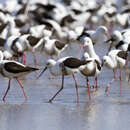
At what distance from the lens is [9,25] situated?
17.8m

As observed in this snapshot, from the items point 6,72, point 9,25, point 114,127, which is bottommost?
point 114,127

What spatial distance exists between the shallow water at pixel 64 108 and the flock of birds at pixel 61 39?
299 mm

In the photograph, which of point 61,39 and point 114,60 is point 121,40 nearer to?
point 114,60

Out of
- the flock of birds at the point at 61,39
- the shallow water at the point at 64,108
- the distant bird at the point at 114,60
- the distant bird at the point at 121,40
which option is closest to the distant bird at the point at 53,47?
the flock of birds at the point at 61,39

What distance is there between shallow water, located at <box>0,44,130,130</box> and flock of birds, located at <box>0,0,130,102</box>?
0.98ft

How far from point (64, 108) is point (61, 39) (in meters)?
9.17

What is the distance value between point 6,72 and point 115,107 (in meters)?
2.05

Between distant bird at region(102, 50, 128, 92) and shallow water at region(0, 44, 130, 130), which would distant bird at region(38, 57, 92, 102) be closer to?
shallow water at region(0, 44, 130, 130)

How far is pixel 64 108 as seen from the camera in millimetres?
8922

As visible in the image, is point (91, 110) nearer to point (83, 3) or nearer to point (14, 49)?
point (14, 49)

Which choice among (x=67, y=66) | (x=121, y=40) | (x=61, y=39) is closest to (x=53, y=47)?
(x=121, y=40)

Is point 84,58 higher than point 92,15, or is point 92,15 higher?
point 92,15

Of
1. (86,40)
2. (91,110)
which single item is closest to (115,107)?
(91,110)

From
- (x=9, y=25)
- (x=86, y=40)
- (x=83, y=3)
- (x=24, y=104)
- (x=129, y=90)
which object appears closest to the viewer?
(x=24, y=104)
